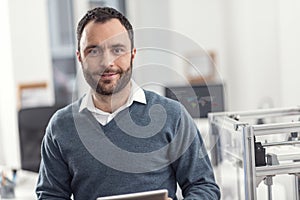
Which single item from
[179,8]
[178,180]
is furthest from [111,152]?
[179,8]

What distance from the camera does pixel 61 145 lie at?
181 centimetres

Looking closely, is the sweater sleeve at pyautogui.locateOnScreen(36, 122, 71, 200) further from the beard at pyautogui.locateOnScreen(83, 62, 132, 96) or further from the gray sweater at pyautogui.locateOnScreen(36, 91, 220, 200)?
the beard at pyautogui.locateOnScreen(83, 62, 132, 96)

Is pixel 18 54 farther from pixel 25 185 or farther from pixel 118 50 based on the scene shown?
pixel 118 50

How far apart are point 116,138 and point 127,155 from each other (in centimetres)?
6

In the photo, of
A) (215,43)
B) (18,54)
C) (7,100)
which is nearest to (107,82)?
(18,54)

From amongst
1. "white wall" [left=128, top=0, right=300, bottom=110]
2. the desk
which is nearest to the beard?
the desk

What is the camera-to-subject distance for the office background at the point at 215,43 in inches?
147

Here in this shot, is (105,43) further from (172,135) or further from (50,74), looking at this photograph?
(50,74)

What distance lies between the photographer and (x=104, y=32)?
1.75 metres

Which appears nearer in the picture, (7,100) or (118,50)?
(118,50)

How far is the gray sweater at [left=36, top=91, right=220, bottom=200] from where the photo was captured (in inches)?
70.6

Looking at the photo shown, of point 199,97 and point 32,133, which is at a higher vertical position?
point 199,97

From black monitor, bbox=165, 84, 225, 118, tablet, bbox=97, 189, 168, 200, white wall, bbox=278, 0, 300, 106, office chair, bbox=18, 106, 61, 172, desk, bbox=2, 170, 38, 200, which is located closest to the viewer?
tablet, bbox=97, 189, 168, 200

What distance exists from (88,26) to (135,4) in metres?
3.10
